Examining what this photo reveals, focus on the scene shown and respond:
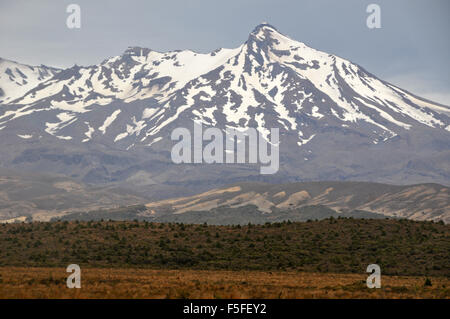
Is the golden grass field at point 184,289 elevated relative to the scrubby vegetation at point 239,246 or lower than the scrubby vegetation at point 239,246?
lower

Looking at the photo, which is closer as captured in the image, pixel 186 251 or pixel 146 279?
pixel 146 279

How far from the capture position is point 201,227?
93.4 metres

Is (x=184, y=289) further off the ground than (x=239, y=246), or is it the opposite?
(x=239, y=246)

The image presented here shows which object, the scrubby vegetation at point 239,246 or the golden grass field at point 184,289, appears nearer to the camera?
the golden grass field at point 184,289

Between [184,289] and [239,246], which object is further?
[239,246]

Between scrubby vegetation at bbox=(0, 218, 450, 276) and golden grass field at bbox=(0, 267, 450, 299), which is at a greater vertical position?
scrubby vegetation at bbox=(0, 218, 450, 276)

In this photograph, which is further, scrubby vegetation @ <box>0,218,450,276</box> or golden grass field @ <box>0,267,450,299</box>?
scrubby vegetation @ <box>0,218,450,276</box>

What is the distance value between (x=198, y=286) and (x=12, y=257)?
34902mm

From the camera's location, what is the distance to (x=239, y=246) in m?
82.0

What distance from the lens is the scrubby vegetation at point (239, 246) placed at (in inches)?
2891

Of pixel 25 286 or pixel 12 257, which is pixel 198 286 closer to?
pixel 25 286

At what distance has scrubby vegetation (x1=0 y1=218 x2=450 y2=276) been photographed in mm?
73438
